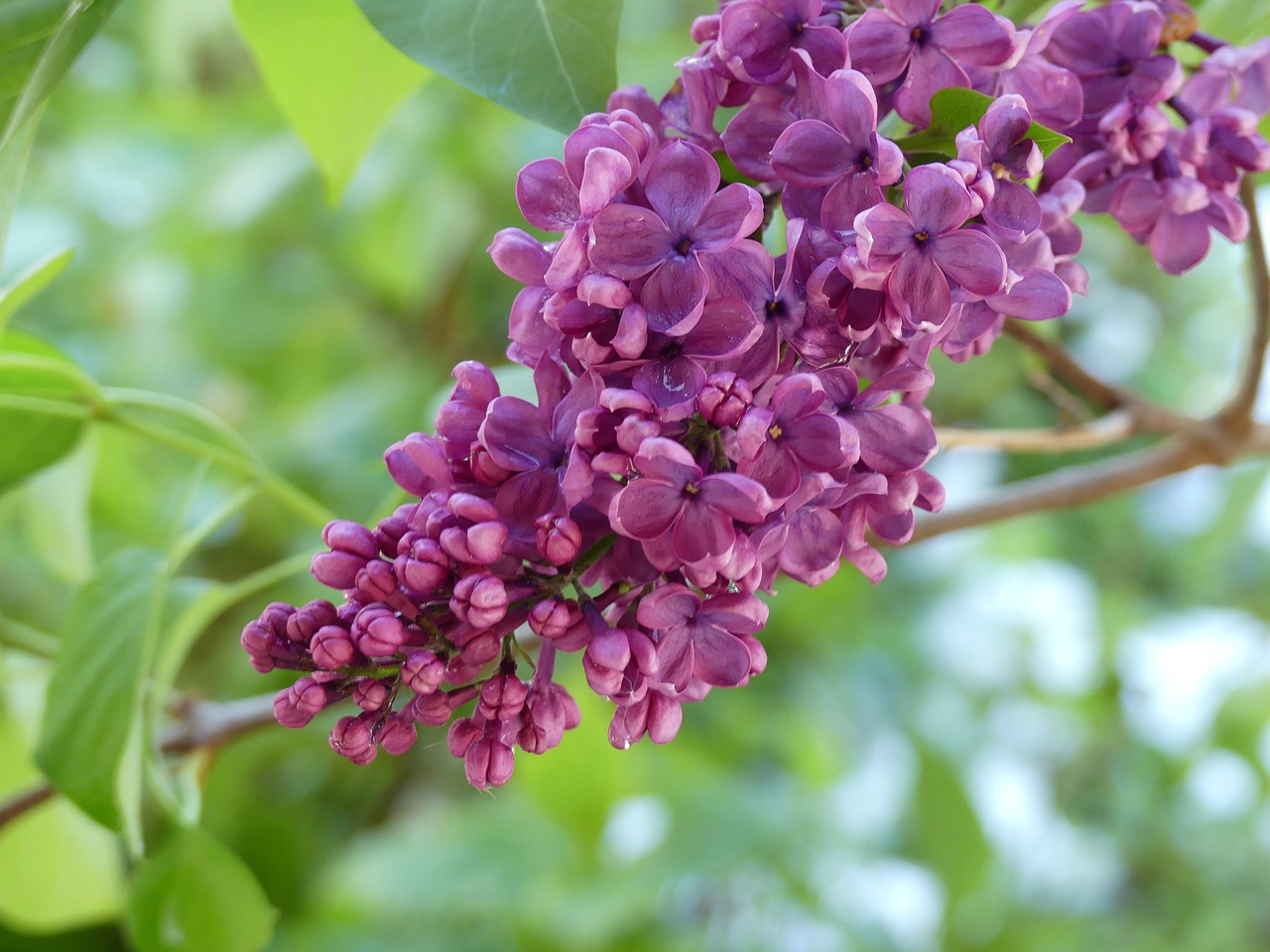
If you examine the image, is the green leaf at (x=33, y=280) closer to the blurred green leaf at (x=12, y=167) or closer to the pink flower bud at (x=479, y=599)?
the blurred green leaf at (x=12, y=167)

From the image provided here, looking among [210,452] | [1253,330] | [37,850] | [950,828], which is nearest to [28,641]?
[37,850]

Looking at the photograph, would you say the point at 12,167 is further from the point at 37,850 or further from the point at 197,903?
the point at 37,850

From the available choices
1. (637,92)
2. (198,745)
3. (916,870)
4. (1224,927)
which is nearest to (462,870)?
(916,870)

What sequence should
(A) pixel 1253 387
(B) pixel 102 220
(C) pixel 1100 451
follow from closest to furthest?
(A) pixel 1253 387
(C) pixel 1100 451
(B) pixel 102 220

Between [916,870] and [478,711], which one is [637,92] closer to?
[478,711]

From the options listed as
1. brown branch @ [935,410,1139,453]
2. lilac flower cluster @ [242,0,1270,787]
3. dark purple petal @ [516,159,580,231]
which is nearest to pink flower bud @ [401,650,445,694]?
lilac flower cluster @ [242,0,1270,787]

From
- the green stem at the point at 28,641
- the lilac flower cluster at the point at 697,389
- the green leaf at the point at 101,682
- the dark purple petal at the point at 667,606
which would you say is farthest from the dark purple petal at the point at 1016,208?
the green stem at the point at 28,641
